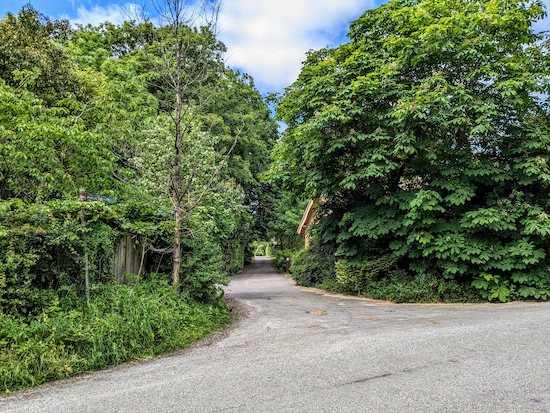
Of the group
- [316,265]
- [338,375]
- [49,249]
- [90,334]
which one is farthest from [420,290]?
[49,249]

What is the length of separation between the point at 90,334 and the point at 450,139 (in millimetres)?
10058

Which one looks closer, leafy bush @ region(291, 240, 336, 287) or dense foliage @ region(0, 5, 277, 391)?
dense foliage @ region(0, 5, 277, 391)

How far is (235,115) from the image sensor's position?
2489 centimetres

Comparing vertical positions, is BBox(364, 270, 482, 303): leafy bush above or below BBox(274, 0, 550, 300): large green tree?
below

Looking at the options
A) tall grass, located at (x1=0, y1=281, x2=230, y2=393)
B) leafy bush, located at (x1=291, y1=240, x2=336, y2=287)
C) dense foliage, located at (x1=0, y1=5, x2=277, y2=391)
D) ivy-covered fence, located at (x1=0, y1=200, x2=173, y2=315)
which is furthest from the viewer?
leafy bush, located at (x1=291, y1=240, x2=336, y2=287)

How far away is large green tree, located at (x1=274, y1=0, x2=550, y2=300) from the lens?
9.08 meters

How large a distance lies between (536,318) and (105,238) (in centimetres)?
803

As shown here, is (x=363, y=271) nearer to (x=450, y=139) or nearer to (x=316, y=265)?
(x=316, y=265)

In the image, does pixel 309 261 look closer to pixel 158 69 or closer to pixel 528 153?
pixel 528 153

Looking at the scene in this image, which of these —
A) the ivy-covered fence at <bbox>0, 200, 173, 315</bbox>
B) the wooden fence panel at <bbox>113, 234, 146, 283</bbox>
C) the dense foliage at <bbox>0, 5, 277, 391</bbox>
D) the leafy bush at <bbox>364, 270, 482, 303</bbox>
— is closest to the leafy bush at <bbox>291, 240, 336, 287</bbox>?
the leafy bush at <bbox>364, 270, 482, 303</bbox>

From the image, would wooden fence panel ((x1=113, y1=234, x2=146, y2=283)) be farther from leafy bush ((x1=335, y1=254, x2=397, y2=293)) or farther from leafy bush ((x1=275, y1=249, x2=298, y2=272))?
leafy bush ((x1=275, y1=249, x2=298, y2=272))

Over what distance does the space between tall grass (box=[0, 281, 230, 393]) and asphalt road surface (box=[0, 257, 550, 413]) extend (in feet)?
0.96

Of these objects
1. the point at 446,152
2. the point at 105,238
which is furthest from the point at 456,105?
the point at 105,238

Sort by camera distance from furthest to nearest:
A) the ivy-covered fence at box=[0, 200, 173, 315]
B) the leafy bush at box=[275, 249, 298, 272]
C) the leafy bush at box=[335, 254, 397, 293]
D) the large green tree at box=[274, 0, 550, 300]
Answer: the leafy bush at box=[275, 249, 298, 272] → the leafy bush at box=[335, 254, 397, 293] → the large green tree at box=[274, 0, 550, 300] → the ivy-covered fence at box=[0, 200, 173, 315]
